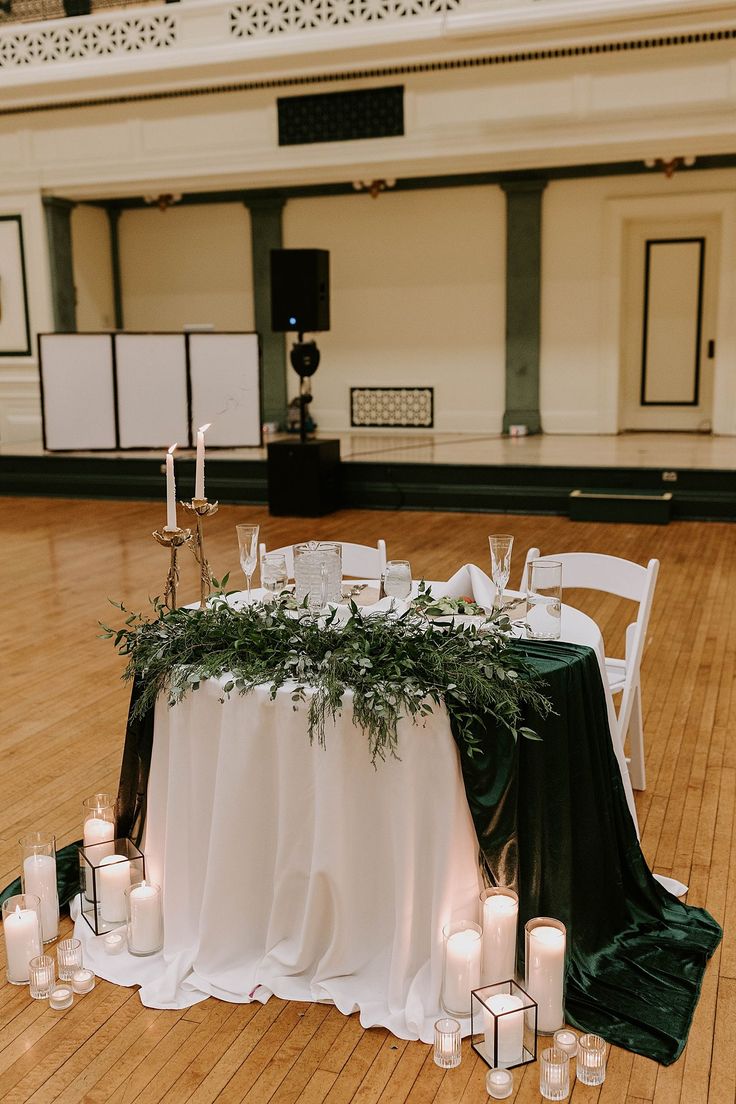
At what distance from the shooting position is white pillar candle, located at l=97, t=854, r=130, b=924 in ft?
8.71

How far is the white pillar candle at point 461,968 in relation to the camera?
2.29 metres

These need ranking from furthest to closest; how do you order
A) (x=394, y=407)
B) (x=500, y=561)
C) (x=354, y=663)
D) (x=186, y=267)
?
(x=186, y=267) → (x=394, y=407) → (x=500, y=561) → (x=354, y=663)

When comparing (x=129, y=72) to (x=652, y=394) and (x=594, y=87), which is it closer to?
(x=594, y=87)

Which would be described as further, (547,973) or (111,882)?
(111,882)

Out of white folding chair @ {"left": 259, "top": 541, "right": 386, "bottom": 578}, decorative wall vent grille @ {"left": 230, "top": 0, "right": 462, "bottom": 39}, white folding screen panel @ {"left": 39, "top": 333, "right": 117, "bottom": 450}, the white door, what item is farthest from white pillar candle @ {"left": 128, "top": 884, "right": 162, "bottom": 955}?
the white door

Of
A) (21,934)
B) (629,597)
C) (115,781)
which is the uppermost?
(629,597)

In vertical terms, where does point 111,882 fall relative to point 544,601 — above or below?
below

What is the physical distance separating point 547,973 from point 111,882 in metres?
1.10

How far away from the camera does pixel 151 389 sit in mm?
10250

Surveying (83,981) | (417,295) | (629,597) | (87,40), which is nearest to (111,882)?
(83,981)

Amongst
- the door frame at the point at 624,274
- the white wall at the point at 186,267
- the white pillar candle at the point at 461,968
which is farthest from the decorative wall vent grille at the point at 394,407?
the white pillar candle at the point at 461,968

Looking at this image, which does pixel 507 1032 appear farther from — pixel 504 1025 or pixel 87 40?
pixel 87 40

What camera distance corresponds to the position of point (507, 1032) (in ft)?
7.16

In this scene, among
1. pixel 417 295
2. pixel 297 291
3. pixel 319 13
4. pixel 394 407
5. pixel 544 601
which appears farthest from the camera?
pixel 394 407
